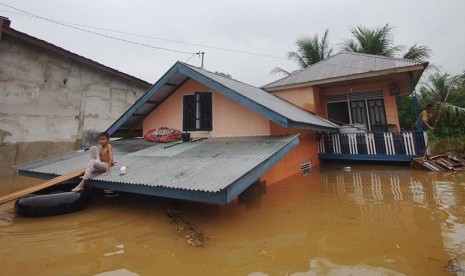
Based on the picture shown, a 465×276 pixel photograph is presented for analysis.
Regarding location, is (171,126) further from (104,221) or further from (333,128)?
(333,128)

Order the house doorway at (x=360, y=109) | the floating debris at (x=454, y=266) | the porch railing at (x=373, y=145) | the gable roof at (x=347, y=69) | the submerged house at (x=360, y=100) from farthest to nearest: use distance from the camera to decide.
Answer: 1. the house doorway at (x=360, y=109)
2. the gable roof at (x=347, y=69)
3. the submerged house at (x=360, y=100)
4. the porch railing at (x=373, y=145)
5. the floating debris at (x=454, y=266)

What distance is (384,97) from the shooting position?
11133 mm

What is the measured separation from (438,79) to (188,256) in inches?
1061

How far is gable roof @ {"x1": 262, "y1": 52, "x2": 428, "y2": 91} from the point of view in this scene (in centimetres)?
940

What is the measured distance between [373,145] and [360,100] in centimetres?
320

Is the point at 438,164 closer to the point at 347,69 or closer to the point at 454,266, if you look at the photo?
the point at 347,69

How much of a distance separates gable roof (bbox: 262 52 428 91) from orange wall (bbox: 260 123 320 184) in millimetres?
2668

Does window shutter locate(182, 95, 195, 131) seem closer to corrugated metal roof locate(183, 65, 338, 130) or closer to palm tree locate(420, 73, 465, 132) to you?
corrugated metal roof locate(183, 65, 338, 130)

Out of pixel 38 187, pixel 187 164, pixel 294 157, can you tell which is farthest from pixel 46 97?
pixel 294 157

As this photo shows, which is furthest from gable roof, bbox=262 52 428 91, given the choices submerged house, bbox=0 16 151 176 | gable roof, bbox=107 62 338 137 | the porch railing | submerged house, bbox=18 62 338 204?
submerged house, bbox=0 16 151 176

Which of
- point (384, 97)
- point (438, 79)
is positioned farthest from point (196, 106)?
point (438, 79)

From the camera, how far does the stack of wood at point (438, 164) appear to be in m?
8.29

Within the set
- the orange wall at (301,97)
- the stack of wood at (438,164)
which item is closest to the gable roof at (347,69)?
→ the orange wall at (301,97)

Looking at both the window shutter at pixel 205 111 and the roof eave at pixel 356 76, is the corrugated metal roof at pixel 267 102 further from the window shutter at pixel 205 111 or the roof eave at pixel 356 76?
the roof eave at pixel 356 76
